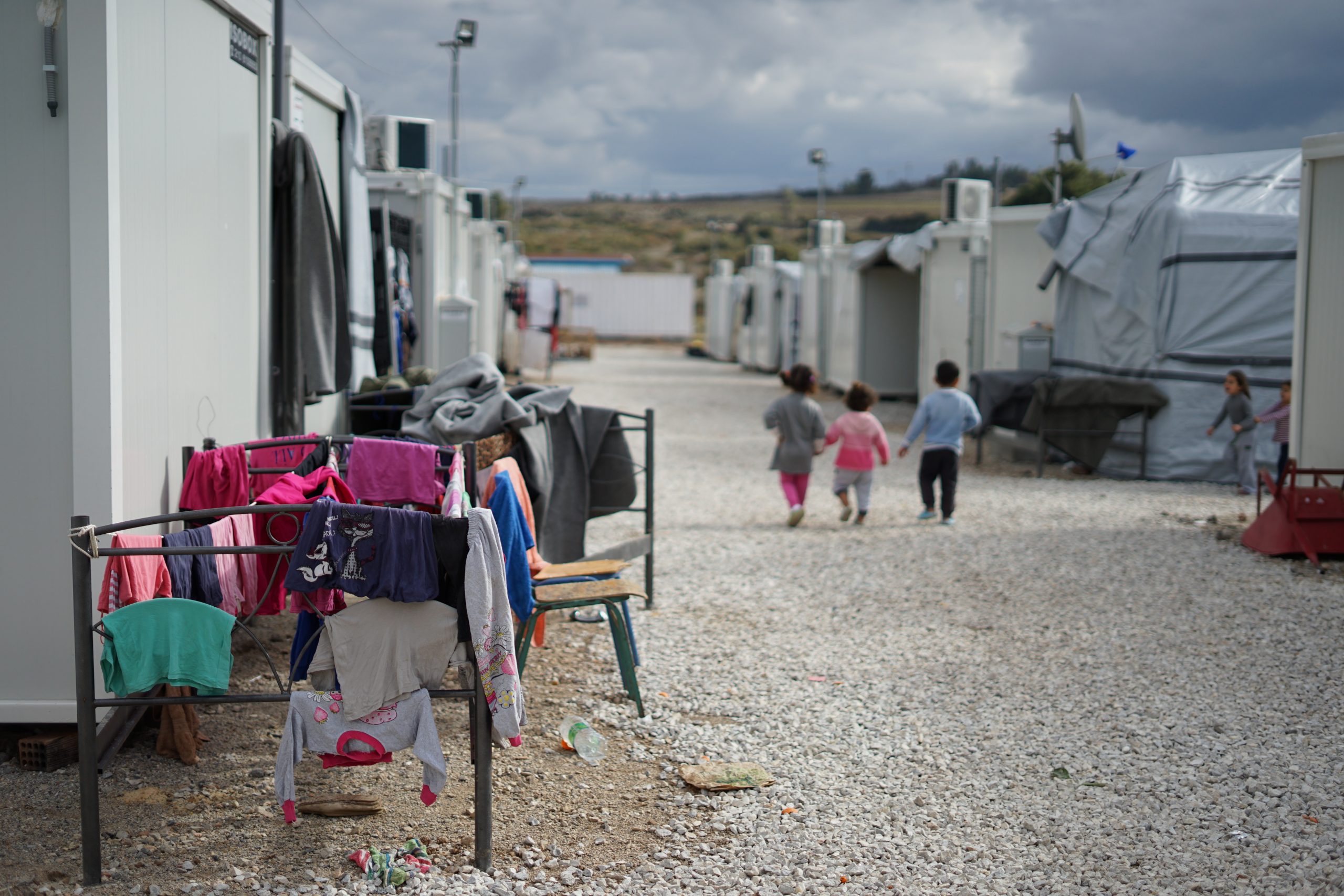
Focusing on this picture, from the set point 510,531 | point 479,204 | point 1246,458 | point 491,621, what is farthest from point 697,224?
point 491,621

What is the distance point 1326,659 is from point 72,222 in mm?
5115

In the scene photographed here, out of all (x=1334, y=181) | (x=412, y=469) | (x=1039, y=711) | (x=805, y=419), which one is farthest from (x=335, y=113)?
(x=1334, y=181)

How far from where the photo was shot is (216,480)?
4.08 metres

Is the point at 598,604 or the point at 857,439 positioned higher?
the point at 857,439

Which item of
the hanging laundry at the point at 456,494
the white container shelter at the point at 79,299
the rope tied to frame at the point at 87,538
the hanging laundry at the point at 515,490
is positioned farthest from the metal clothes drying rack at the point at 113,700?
the hanging laundry at the point at 515,490

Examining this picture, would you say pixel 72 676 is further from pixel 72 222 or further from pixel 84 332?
pixel 72 222

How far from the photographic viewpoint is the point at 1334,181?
7414 millimetres

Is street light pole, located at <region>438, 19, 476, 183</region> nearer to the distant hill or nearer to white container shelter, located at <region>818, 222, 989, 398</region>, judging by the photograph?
white container shelter, located at <region>818, 222, 989, 398</region>

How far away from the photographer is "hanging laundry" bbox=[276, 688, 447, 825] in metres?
3.06

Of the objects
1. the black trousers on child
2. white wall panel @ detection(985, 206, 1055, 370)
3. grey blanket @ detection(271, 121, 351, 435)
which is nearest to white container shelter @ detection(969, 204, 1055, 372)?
white wall panel @ detection(985, 206, 1055, 370)

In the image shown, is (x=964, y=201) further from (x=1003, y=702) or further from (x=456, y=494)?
(x=456, y=494)

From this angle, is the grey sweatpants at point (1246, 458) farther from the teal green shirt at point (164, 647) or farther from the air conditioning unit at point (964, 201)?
the teal green shirt at point (164, 647)

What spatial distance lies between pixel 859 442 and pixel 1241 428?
322cm

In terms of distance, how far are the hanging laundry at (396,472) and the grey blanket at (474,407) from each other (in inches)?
33.6
